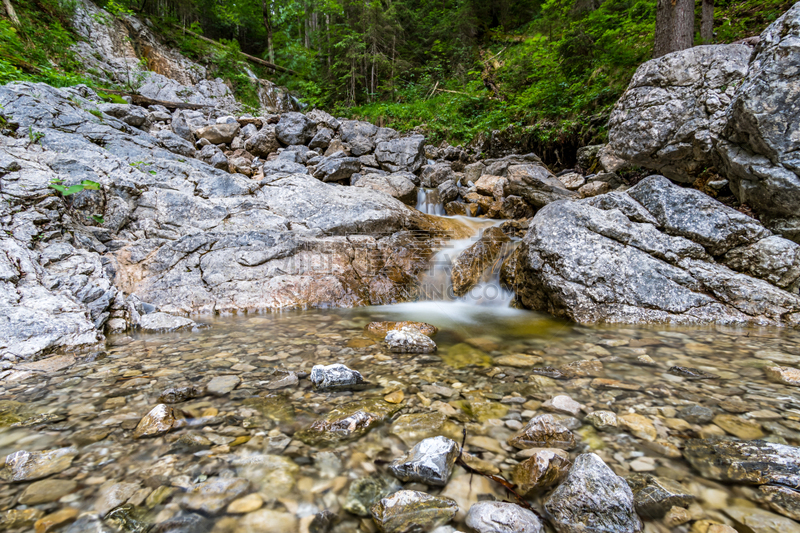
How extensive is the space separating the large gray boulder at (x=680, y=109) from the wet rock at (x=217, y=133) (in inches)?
431

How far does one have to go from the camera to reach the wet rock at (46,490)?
127 centimetres

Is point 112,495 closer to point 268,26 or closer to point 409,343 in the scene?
point 409,343

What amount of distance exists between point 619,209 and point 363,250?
3.86 m

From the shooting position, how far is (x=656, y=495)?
131cm

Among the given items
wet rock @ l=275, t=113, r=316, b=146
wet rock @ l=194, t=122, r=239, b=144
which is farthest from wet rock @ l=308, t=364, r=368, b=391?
wet rock @ l=194, t=122, r=239, b=144

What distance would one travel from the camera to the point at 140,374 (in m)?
2.46

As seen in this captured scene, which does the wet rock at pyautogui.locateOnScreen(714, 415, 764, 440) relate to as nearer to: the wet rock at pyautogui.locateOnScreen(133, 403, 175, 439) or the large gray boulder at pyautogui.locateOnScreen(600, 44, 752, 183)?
the wet rock at pyautogui.locateOnScreen(133, 403, 175, 439)

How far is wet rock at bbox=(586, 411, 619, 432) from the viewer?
1.80m

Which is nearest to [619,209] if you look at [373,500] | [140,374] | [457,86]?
[373,500]

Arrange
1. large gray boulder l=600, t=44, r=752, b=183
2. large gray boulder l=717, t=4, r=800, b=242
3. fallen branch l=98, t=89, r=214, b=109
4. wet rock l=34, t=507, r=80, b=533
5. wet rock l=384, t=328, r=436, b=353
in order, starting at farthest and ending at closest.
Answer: fallen branch l=98, t=89, r=214, b=109
large gray boulder l=600, t=44, r=752, b=183
large gray boulder l=717, t=4, r=800, b=242
wet rock l=384, t=328, r=436, b=353
wet rock l=34, t=507, r=80, b=533

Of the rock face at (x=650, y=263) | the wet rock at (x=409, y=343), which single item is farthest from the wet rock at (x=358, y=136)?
the wet rock at (x=409, y=343)

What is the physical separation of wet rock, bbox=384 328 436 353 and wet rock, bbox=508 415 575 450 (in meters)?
1.39

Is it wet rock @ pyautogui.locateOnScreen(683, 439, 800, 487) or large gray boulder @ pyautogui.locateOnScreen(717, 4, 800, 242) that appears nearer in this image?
wet rock @ pyautogui.locateOnScreen(683, 439, 800, 487)

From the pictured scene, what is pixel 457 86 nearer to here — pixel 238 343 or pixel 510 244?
pixel 510 244
